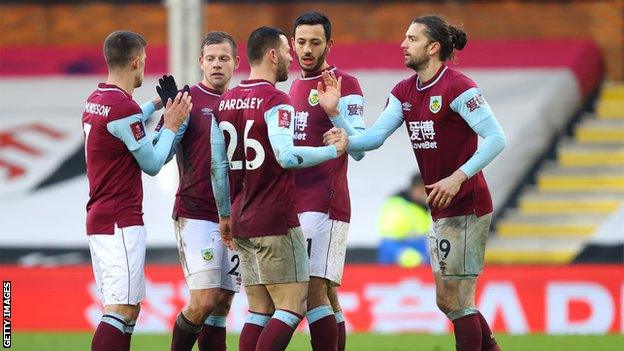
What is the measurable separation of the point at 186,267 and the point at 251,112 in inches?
60.1

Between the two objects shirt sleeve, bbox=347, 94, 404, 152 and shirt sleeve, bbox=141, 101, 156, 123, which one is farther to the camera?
shirt sleeve, bbox=141, 101, 156, 123

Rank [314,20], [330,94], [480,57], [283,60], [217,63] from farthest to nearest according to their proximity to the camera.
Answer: [480,57] → [217,63] → [314,20] → [330,94] → [283,60]

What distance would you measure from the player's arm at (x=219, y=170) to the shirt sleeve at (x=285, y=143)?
457mm

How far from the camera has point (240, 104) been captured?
8.55 metres

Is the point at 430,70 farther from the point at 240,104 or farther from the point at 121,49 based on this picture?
the point at 121,49

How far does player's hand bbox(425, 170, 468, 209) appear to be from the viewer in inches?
341

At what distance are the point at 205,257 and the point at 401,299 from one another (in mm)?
5373

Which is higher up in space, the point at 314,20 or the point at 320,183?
the point at 314,20

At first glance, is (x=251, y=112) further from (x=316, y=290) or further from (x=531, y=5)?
(x=531, y=5)

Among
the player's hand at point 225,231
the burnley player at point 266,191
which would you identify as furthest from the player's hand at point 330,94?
the player's hand at point 225,231

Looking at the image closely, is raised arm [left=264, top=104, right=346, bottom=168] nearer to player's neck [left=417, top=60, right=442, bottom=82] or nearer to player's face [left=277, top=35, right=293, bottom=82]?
Result: player's face [left=277, top=35, right=293, bottom=82]

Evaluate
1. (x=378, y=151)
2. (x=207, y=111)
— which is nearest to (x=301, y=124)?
(x=207, y=111)

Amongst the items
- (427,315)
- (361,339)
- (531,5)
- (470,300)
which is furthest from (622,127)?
(470,300)

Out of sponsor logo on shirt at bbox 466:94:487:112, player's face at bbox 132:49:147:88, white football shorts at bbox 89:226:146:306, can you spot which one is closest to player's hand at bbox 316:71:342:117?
sponsor logo on shirt at bbox 466:94:487:112
